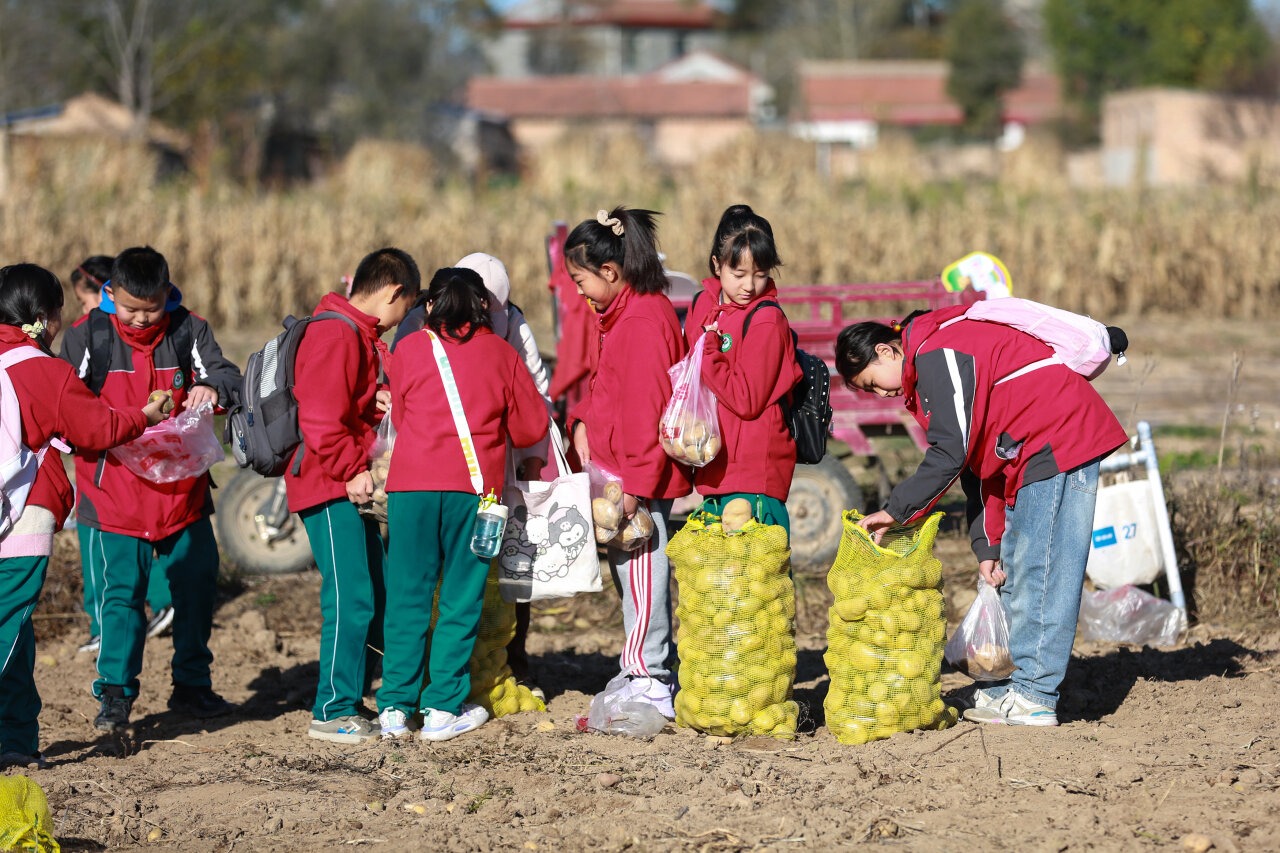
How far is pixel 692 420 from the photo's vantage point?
4895 mm

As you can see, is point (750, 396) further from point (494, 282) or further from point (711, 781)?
point (711, 781)

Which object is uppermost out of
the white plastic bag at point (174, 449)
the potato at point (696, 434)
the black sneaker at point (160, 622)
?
the potato at point (696, 434)

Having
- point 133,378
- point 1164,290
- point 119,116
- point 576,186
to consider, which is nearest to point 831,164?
point 576,186

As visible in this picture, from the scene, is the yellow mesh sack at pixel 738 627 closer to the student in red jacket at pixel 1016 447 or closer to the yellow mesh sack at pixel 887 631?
the yellow mesh sack at pixel 887 631

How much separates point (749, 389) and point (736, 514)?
460 millimetres

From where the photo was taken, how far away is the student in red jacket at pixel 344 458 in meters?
5.19

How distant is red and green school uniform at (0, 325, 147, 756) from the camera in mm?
4961

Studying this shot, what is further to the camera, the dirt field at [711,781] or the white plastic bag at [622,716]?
the white plastic bag at [622,716]

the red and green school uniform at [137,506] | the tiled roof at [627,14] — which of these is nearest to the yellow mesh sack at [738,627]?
the red and green school uniform at [137,506]

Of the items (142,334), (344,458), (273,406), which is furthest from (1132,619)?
(142,334)

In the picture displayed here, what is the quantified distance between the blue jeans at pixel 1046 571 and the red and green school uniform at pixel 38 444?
3251mm

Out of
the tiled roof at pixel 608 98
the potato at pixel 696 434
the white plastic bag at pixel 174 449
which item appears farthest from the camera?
the tiled roof at pixel 608 98

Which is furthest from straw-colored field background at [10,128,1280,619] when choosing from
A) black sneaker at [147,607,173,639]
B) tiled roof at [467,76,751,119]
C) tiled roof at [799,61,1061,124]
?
tiled roof at [467,76,751,119]

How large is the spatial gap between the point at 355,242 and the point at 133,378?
12889 mm
